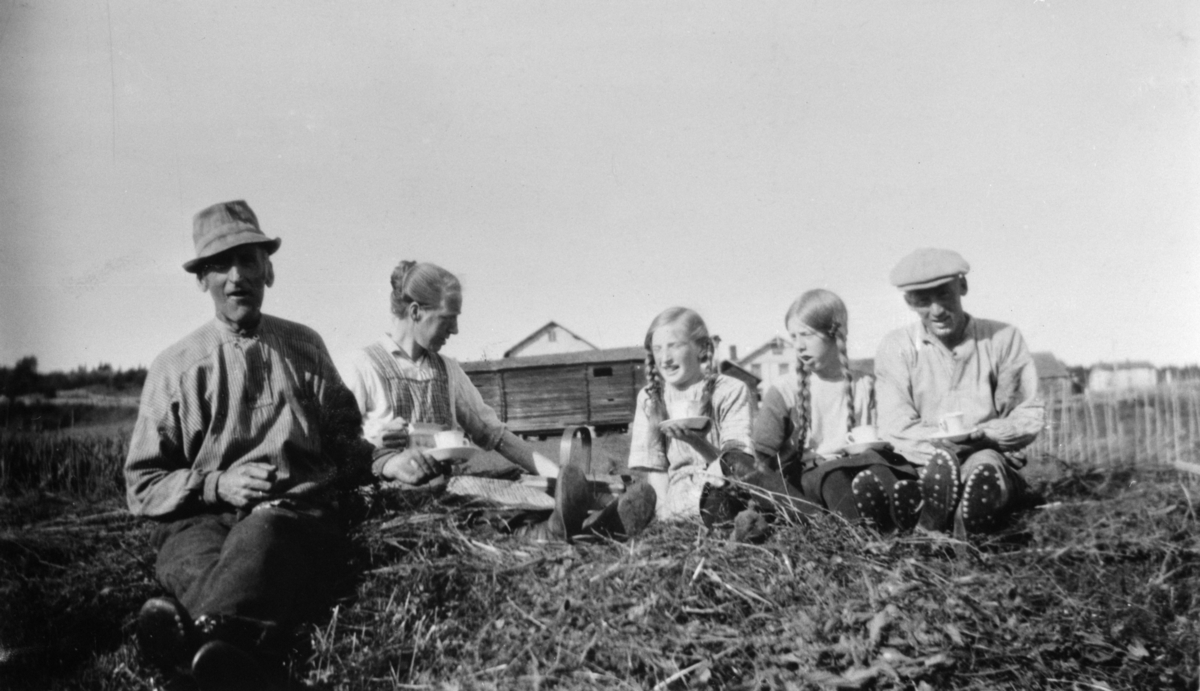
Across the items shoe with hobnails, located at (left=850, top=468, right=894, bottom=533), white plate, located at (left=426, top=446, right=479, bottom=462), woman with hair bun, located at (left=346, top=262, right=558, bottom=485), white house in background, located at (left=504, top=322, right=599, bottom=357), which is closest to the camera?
shoe with hobnails, located at (left=850, top=468, right=894, bottom=533)

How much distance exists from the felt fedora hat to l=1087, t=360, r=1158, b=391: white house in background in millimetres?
6822

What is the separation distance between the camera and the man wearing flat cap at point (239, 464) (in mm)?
2670

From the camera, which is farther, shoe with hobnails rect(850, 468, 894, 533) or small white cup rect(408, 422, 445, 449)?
small white cup rect(408, 422, 445, 449)

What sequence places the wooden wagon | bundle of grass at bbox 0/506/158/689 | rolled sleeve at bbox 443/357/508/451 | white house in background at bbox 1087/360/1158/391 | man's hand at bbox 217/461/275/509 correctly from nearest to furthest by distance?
bundle of grass at bbox 0/506/158/689
man's hand at bbox 217/461/275/509
rolled sleeve at bbox 443/357/508/451
white house in background at bbox 1087/360/1158/391
the wooden wagon

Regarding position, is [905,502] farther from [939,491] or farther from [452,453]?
[452,453]

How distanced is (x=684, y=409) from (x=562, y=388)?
46.3 ft

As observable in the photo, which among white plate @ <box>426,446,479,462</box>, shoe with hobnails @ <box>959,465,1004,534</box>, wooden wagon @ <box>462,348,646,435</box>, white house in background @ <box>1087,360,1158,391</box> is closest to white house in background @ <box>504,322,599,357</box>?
wooden wagon @ <box>462,348,646,435</box>

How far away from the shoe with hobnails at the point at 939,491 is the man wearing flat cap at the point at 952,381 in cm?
3

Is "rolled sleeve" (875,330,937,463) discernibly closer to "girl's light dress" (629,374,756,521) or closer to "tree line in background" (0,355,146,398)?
"girl's light dress" (629,374,756,521)

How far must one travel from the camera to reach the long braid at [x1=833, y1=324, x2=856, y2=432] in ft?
13.7

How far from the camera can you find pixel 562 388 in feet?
59.5

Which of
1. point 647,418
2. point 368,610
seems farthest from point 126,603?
point 647,418

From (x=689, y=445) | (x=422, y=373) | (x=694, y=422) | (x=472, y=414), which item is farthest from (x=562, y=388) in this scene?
(x=694, y=422)

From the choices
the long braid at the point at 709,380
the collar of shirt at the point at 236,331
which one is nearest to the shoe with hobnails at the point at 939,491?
the long braid at the point at 709,380
